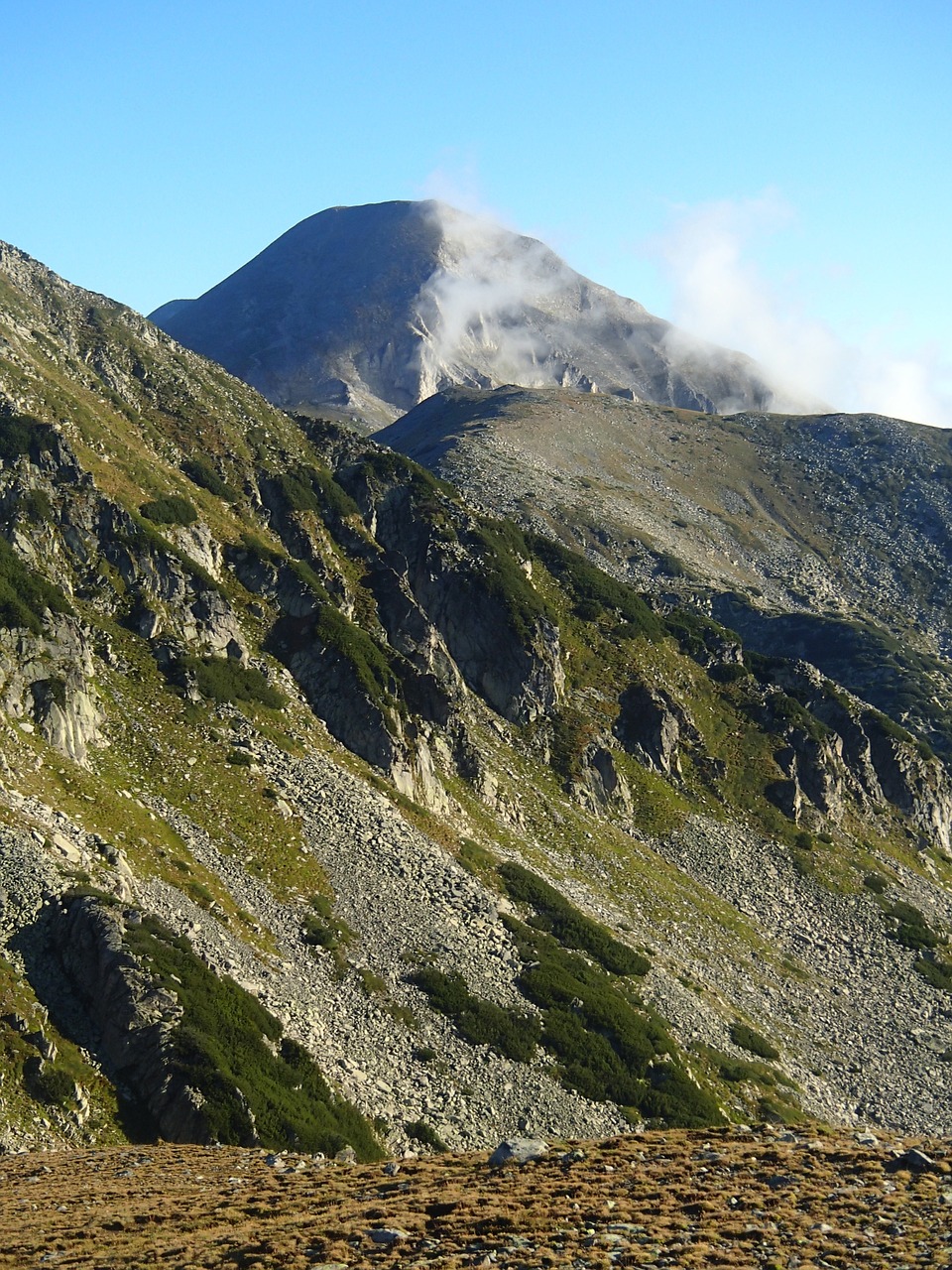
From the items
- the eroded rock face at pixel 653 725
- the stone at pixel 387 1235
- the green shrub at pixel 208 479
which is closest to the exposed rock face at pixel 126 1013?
the stone at pixel 387 1235

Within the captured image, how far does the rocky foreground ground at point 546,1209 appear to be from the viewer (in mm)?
23156

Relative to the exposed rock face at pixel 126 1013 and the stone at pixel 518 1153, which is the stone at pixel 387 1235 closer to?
the stone at pixel 518 1153

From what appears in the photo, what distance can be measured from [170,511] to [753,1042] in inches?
2326

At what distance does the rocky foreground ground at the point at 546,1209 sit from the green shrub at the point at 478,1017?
1102 inches

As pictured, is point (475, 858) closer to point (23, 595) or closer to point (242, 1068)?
point (242, 1068)

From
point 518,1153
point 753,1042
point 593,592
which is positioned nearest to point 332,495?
point 593,592

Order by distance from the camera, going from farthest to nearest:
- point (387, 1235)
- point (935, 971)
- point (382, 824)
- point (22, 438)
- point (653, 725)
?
point (653, 725) → point (935, 971) → point (22, 438) → point (382, 824) → point (387, 1235)

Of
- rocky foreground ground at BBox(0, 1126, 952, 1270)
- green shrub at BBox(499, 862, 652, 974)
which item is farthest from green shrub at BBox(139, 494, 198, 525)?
rocky foreground ground at BBox(0, 1126, 952, 1270)

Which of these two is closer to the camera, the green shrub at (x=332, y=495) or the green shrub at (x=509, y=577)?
the green shrub at (x=509, y=577)

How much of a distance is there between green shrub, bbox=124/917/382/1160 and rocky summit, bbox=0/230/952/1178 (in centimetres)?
17

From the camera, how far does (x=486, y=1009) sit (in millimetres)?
65375

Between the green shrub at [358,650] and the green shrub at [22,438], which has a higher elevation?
the green shrub at [22,438]

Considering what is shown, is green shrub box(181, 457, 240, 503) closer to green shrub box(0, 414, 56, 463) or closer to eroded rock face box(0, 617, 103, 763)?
green shrub box(0, 414, 56, 463)

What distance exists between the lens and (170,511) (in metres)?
92.3
